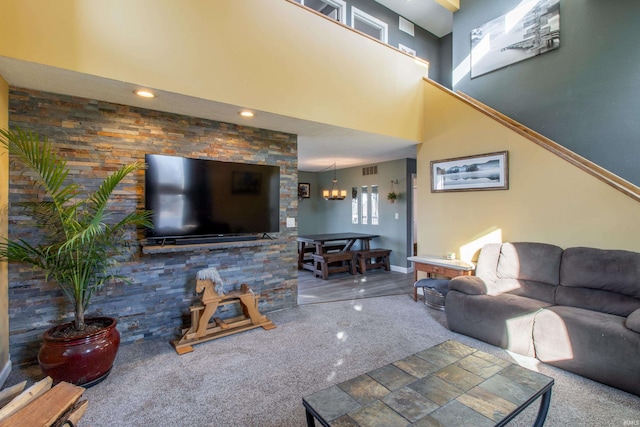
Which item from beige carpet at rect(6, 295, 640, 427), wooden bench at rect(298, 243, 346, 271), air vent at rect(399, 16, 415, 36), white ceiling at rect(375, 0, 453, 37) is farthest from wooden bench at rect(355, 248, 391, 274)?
white ceiling at rect(375, 0, 453, 37)

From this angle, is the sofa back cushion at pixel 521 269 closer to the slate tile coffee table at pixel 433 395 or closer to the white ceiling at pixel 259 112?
the slate tile coffee table at pixel 433 395

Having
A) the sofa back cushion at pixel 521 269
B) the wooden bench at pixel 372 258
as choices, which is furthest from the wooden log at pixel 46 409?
the wooden bench at pixel 372 258

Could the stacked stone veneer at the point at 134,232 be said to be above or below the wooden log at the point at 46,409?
above

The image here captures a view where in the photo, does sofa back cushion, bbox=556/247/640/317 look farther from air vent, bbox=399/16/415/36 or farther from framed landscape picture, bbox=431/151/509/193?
air vent, bbox=399/16/415/36

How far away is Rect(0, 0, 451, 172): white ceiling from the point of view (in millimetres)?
2299

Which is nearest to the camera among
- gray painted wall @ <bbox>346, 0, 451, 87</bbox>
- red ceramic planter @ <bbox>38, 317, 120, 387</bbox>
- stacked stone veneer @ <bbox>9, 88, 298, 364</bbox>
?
red ceramic planter @ <bbox>38, 317, 120, 387</bbox>

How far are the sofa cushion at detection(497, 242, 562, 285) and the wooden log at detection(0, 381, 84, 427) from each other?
151 inches

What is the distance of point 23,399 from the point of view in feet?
4.70

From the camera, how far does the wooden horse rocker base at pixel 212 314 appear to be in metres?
2.96

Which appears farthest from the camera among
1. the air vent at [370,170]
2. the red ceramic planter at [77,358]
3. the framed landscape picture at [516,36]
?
the air vent at [370,170]

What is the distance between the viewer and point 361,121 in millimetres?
3824

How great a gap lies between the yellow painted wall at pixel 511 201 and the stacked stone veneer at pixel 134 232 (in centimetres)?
231

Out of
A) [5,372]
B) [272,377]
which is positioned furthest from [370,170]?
[5,372]

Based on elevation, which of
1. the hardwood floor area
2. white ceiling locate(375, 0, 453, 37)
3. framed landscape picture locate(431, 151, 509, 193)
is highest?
white ceiling locate(375, 0, 453, 37)
